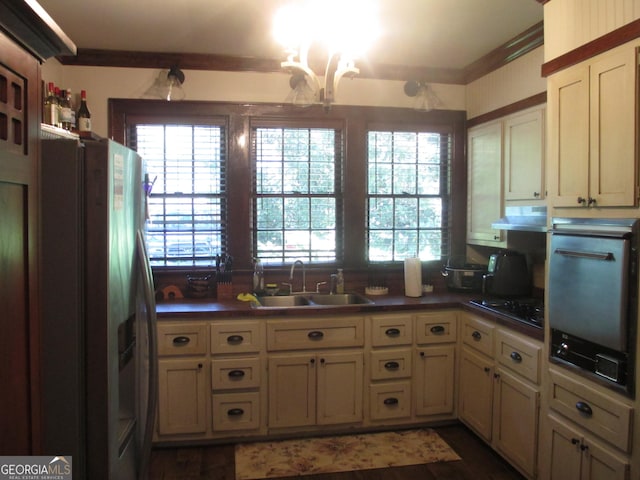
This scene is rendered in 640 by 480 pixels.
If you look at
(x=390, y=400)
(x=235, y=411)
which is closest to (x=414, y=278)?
(x=390, y=400)

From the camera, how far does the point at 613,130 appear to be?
6.25 ft

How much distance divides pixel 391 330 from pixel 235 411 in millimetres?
1128

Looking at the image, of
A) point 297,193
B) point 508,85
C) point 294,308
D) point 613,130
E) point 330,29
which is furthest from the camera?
point 297,193

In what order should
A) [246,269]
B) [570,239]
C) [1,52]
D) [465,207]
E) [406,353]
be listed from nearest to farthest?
1. [1,52]
2. [570,239]
3. [406,353]
4. [246,269]
5. [465,207]

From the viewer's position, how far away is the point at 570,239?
83.0 inches

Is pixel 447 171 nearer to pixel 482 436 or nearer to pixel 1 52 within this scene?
pixel 482 436

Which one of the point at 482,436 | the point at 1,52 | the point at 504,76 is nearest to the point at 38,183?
the point at 1,52

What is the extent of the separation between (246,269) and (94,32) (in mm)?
1844

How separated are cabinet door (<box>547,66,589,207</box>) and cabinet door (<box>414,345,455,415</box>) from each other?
4.60 ft

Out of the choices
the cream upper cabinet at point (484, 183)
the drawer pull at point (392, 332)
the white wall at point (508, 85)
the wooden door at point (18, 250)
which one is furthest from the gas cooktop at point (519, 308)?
the wooden door at point (18, 250)

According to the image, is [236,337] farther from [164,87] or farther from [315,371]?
[164,87]

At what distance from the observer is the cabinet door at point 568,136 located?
2.07 meters

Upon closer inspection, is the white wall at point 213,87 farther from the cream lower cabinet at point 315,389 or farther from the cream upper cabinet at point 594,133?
the cream lower cabinet at point 315,389

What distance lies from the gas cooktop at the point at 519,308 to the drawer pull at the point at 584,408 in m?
0.46
